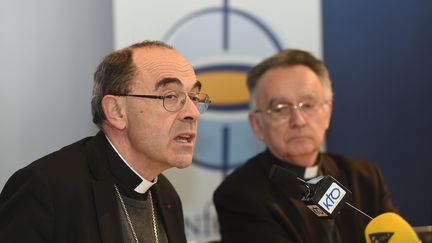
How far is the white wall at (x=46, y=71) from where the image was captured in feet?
9.64

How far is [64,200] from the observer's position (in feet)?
6.79

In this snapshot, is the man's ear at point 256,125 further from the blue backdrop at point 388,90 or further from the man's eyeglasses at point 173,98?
the man's eyeglasses at point 173,98

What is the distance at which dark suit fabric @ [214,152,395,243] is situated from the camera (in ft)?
9.23

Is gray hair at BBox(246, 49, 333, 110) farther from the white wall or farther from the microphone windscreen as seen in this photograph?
the microphone windscreen

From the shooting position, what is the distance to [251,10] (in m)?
3.52

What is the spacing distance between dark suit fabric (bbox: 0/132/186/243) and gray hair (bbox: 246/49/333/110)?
46.6 inches

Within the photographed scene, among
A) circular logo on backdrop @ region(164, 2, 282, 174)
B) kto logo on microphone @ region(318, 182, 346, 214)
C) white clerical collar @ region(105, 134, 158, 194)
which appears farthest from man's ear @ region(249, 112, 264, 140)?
kto logo on microphone @ region(318, 182, 346, 214)

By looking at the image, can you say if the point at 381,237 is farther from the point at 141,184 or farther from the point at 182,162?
the point at 141,184

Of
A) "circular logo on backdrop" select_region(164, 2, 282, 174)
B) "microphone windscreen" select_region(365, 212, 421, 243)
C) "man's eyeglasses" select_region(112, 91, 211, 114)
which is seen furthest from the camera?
"circular logo on backdrop" select_region(164, 2, 282, 174)

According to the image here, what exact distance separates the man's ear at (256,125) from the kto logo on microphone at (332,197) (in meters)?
1.17

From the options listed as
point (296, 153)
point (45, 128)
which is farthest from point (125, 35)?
point (296, 153)

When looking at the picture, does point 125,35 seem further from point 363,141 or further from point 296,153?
point 363,141

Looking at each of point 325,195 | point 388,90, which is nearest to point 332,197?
point 325,195

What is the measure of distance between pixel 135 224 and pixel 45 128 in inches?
36.0
